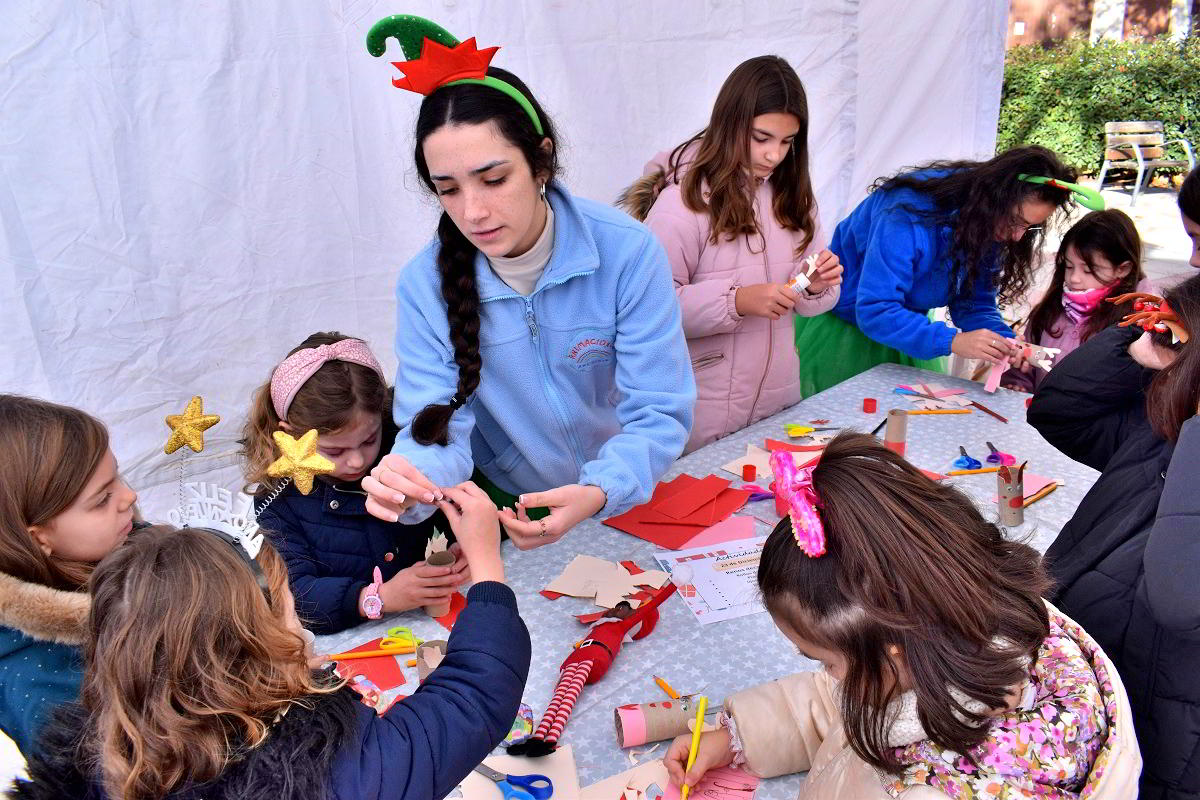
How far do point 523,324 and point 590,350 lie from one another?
15cm

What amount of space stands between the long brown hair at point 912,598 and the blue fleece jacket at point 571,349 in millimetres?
612

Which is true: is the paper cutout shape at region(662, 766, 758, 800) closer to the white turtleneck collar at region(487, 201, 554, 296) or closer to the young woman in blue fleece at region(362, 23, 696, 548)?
the young woman in blue fleece at region(362, 23, 696, 548)

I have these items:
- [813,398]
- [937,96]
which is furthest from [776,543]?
[937,96]

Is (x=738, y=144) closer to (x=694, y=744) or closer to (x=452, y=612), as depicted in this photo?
(x=452, y=612)

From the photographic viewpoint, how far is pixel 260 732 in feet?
3.20

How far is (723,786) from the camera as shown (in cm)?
132

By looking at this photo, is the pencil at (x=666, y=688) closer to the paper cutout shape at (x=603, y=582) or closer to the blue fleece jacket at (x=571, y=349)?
the paper cutout shape at (x=603, y=582)

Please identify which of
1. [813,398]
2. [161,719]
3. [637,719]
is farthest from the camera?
[813,398]

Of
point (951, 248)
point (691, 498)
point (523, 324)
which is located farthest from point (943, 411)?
point (523, 324)

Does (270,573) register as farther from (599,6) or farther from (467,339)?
(599,6)

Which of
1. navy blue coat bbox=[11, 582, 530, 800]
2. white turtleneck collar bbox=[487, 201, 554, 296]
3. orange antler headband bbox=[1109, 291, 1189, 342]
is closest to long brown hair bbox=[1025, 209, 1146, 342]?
orange antler headband bbox=[1109, 291, 1189, 342]

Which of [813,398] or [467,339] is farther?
[813,398]

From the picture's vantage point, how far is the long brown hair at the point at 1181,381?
4.32 feet

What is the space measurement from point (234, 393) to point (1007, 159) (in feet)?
8.07
